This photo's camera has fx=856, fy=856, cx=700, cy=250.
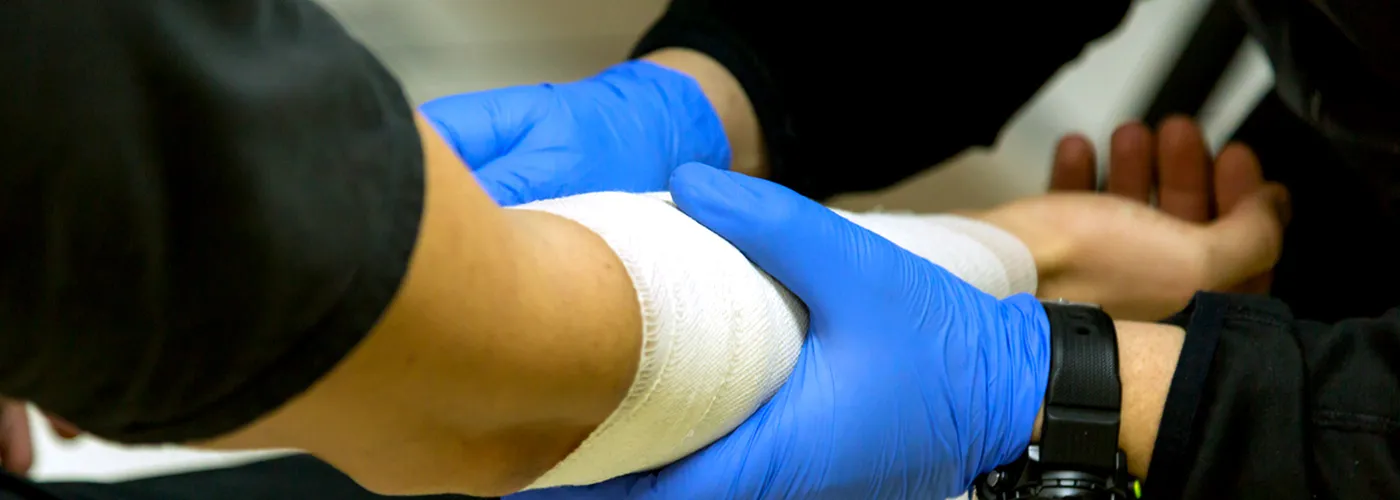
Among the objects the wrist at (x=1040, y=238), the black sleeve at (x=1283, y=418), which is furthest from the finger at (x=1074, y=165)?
the black sleeve at (x=1283, y=418)

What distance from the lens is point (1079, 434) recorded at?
0.52m

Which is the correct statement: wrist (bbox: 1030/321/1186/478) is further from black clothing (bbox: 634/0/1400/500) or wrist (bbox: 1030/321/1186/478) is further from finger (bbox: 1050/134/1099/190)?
finger (bbox: 1050/134/1099/190)

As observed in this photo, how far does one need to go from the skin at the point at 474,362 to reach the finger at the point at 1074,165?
0.77m

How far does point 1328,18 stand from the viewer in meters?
0.63

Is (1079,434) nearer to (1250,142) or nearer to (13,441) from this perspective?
(1250,142)

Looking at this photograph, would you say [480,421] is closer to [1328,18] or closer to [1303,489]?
[1303,489]

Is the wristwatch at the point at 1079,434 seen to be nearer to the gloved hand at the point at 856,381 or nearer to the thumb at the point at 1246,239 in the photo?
the gloved hand at the point at 856,381

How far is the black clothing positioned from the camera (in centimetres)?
50

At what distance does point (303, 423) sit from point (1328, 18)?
28.5 inches

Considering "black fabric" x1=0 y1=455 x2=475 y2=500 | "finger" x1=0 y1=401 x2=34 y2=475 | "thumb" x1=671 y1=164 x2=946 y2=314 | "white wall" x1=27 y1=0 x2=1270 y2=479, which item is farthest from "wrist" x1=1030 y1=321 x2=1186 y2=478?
"finger" x1=0 y1=401 x2=34 y2=475

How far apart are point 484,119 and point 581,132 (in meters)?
0.08

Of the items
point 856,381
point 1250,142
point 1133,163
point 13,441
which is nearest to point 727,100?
point 856,381

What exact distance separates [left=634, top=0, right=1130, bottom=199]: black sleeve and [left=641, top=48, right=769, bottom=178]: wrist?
0.03 ft

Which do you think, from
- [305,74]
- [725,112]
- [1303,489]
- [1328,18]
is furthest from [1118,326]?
[305,74]
